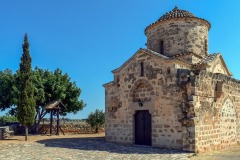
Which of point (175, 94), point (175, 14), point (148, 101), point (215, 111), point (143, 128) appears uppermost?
point (175, 14)

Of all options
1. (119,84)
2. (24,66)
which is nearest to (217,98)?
(119,84)

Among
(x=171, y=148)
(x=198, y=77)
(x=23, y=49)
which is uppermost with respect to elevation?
(x=23, y=49)

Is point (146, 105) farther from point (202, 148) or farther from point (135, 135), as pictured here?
point (202, 148)

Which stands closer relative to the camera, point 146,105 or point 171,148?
point 171,148

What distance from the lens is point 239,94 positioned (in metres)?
15.8

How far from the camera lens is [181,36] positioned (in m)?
16.5

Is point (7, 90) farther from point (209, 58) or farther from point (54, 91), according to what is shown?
point (209, 58)

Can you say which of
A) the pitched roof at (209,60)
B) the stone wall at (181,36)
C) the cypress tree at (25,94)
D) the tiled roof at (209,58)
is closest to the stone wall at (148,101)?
the pitched roof at (209,60)

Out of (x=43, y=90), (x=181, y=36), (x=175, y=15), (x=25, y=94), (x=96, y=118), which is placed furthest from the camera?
(x=96, y=118)

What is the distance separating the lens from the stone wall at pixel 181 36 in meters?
16.5

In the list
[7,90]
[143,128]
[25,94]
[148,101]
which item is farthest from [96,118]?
[148,101]

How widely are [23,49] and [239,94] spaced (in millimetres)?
13853

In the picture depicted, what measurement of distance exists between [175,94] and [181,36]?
5448 mm

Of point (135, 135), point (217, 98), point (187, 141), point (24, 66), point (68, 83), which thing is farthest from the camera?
point (68, 83)
